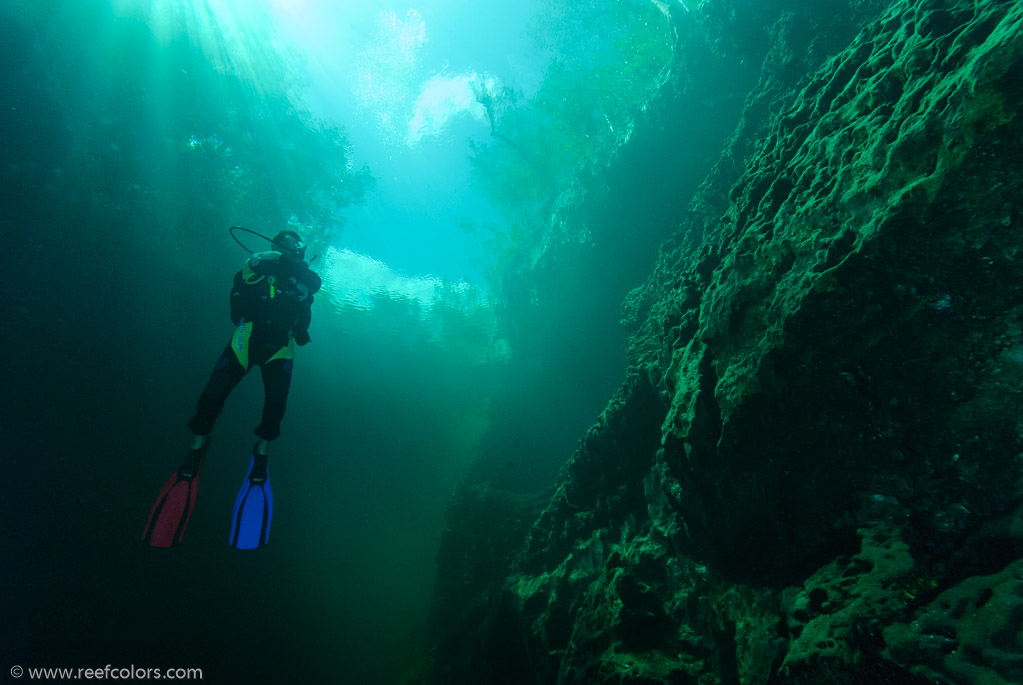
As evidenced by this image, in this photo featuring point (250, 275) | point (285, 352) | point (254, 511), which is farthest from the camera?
point (285, 352)

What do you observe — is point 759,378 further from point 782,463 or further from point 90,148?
point 90,148

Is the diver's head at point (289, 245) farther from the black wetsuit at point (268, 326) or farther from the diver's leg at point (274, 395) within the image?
the diver's leg at point (274, 395)

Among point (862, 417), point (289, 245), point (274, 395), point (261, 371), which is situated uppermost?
point (289, 245)

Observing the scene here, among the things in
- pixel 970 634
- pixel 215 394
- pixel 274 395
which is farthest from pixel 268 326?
pixel 970 634

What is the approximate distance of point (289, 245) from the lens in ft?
19.4

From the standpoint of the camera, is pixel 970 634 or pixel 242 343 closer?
pixel 970 634

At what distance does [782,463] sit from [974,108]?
277cm

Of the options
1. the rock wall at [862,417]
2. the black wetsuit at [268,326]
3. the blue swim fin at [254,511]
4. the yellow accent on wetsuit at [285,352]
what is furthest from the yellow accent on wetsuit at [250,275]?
the rock wall at [862,417]

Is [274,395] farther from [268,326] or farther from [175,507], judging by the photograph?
[175,507]

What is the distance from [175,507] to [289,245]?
3661 millimetres

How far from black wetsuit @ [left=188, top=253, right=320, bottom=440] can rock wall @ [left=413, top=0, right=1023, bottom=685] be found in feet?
15.9

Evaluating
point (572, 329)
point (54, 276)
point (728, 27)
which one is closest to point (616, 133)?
point (728, 27)

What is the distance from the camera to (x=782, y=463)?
3357 mm

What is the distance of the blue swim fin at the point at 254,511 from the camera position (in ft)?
15.5
